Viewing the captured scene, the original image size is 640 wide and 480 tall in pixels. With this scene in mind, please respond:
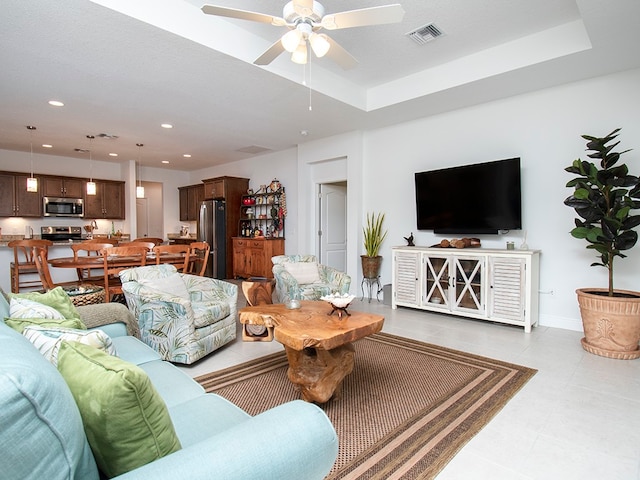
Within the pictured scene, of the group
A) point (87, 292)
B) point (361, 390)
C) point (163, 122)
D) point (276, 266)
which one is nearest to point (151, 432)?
point (361, 390)

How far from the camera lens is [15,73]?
3.61 meters

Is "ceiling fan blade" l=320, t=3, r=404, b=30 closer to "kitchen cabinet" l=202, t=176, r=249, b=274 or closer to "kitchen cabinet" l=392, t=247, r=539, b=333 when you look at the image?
"kitchen cabinet" l=392, t=247, r=539, b=333

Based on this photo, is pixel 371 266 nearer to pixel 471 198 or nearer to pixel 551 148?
pixel 471 198

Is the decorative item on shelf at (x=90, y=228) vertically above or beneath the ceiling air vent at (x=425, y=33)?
beneath

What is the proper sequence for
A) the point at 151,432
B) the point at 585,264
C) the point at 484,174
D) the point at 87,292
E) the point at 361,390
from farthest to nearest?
1. the point at 484,174
2. the point at 585,264
3. the point at 87,292
4. the point at 361,390
5. the point at 151,432

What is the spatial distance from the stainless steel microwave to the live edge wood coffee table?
23.8 feet

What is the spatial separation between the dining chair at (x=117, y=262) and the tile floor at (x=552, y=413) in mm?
1519

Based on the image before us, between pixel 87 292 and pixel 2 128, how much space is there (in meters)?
4.27

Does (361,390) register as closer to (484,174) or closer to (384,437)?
(384,437)

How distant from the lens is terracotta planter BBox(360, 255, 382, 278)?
5.54 meters

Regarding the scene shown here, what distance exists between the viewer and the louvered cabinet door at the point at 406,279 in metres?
4.87

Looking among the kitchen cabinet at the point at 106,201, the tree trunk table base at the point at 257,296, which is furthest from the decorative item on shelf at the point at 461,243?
the kitchen cabinet at the point at 106,201

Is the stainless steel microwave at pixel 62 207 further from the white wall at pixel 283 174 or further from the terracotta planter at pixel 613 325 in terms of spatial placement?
the terracotta planter at pixel 613 325

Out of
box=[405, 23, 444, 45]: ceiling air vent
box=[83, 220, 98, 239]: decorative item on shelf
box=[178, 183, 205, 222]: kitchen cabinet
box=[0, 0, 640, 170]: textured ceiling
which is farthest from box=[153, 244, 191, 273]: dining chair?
box=[83, 220, 98, 239]: decorative item on shelf
